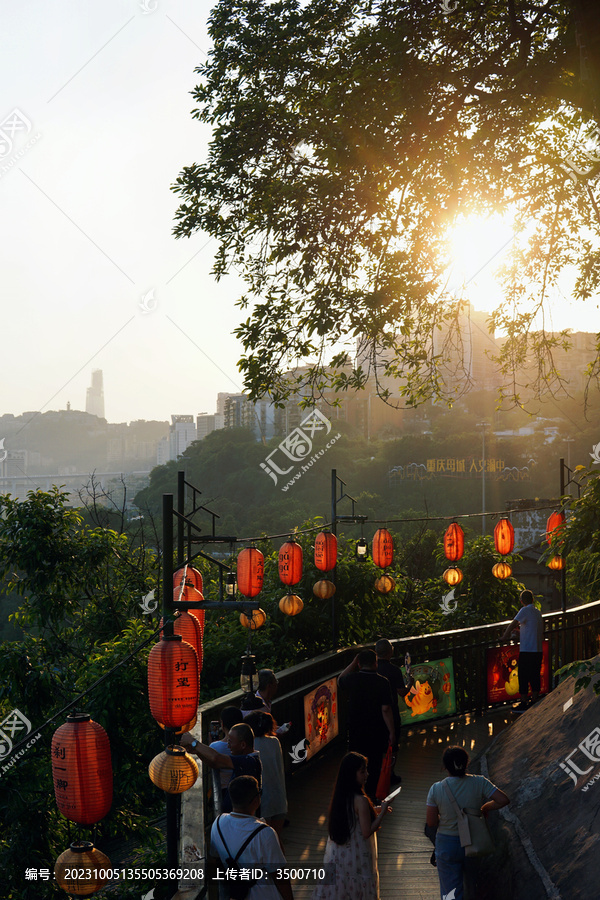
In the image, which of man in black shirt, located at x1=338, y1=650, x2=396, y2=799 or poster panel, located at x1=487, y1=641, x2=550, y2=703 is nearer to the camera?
man in black shirt, located at x1=338, y1=650, x2=396, y2=799

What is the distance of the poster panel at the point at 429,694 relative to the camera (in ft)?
28.6

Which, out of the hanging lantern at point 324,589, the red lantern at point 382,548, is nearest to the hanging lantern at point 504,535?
the red lantern at point 382,548

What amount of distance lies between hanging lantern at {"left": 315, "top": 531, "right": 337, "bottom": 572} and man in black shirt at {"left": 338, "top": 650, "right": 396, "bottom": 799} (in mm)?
5047

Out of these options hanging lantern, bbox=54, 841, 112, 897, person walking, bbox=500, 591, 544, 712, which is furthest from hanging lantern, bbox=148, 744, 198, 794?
person walking, bbox=500, 591, 544, 712

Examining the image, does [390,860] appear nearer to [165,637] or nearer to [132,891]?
[165,637]

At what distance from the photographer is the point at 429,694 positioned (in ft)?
29.3

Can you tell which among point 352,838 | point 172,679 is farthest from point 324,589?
point 352,838

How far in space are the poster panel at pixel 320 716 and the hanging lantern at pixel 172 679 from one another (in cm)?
239

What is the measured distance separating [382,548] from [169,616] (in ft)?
25.6

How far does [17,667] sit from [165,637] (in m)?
5.47

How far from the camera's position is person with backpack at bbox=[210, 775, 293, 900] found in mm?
3332

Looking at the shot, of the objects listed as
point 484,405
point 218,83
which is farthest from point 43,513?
point 484,405

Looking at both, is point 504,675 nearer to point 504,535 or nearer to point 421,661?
point 421,661

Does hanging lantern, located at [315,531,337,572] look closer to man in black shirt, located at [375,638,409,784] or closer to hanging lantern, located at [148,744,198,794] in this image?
man in black shirt, located at [375,638,409,784]
